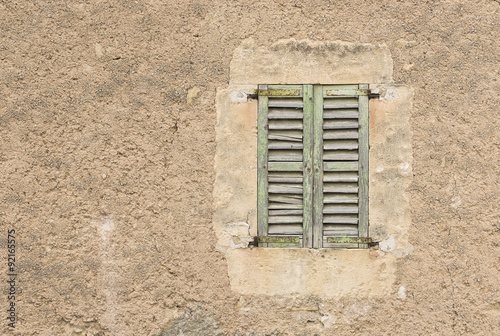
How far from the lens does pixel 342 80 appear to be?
250cm

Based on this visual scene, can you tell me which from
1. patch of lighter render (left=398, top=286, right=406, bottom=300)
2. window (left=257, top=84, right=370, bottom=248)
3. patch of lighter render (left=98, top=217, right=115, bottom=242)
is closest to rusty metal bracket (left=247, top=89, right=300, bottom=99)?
window (left=257, top=84, right=370, bottom=248)

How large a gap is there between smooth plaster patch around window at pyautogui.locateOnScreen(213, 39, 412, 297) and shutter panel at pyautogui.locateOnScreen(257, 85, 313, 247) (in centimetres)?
5

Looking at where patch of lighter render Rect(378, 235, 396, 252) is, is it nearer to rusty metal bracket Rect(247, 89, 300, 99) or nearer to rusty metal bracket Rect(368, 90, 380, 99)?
rusty metal bracket Rect(368, 90, 380, 99)

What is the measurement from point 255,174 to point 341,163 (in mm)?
551

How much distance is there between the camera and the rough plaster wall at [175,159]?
2.44 m

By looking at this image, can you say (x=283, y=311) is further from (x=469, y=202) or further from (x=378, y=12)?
(x=378, y=12)

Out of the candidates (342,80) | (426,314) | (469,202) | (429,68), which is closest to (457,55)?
(429,68)

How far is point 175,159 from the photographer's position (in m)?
2.51

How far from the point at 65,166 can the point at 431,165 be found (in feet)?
7.56

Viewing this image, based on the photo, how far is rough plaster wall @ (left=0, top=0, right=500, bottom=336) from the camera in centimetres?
244

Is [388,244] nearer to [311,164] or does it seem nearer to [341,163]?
[341,163]

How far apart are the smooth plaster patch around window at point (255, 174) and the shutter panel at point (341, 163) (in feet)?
0.19

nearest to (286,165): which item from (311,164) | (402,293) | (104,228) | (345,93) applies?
(311,164)

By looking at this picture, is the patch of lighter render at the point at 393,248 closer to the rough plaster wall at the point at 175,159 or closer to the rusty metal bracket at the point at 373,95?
the rough plaster wall at the point at 175,159
